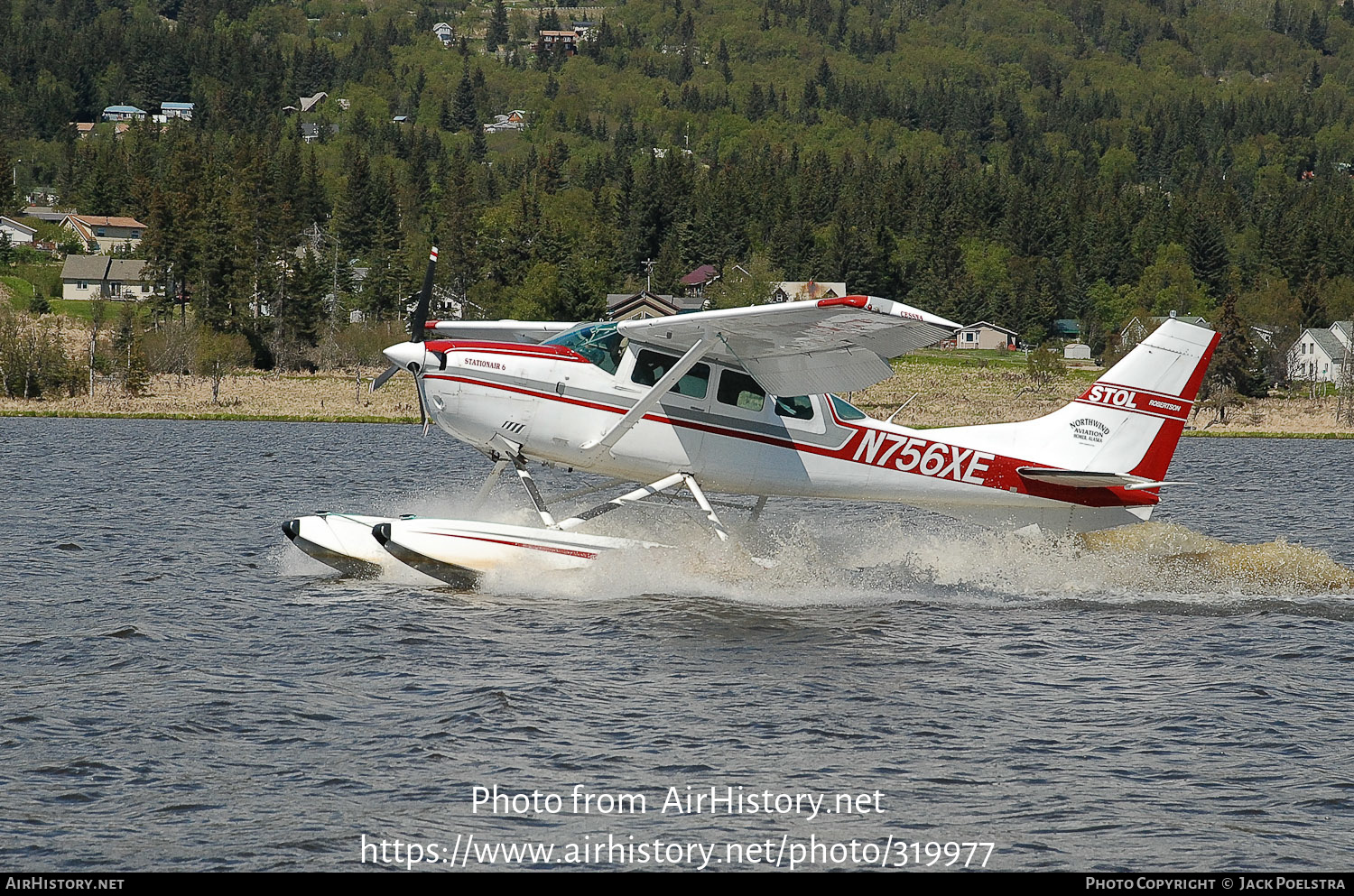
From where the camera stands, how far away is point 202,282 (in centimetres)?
7500

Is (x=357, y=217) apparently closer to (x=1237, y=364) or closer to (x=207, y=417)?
(x=207, y=417)

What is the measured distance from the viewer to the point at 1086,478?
15.1m

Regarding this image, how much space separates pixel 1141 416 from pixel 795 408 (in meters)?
4.04

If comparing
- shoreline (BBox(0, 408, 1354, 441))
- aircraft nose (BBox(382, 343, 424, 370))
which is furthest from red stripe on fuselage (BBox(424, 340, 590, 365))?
shoreline (BBox(0, 408, 1354, 441))

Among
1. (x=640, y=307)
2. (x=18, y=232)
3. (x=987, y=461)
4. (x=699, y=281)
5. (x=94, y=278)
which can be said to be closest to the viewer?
(x=987, y=461)

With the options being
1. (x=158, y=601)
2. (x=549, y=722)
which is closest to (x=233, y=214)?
(x=158, y=601)

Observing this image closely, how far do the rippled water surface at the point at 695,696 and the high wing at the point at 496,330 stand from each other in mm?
2091

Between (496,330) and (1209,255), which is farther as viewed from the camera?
(1209,255)

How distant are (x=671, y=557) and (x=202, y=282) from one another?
2610 inches

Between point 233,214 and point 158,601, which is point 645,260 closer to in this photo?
point 233,214

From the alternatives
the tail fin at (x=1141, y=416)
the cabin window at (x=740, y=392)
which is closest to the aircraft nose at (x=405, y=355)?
the cabin window at (x=740, y=392)

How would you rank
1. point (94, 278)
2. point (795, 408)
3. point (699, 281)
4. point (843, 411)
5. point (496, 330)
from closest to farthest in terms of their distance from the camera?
point (795, 408) < point (496, 330) < point (843, 411) < point (94, 278) < point (699, 281)

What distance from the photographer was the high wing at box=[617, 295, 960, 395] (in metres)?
12.3

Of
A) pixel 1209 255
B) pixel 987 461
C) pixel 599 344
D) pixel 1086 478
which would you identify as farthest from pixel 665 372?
pixel 1209 255
